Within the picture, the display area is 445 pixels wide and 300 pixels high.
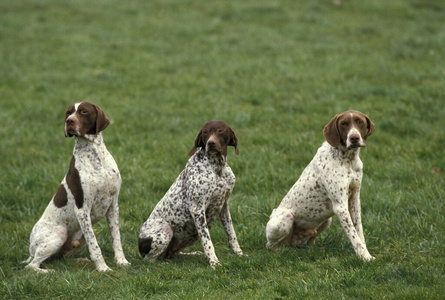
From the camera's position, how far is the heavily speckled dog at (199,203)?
5.30 m

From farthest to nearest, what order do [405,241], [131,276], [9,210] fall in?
[9,210] → [405,241] → [131,276]

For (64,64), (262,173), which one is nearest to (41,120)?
(64,64)

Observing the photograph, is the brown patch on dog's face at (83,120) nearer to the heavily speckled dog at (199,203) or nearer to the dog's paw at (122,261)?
the heavily speckled dog at (199,203)

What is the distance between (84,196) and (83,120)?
2.44ft

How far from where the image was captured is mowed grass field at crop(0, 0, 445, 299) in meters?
5.02

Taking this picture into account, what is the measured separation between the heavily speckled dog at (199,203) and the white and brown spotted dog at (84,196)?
1.35 ft

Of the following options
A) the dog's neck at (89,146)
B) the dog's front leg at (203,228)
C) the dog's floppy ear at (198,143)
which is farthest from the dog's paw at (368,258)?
the dog's neck at (89,146)

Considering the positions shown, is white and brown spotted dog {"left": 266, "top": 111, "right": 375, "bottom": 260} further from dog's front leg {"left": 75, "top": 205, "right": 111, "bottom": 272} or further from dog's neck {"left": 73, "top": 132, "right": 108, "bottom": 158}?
dog's neck {"left": 73, "top": 132, "right": 108, "bottom": 158}

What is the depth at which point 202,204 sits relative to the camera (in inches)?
212

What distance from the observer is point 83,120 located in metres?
5.30

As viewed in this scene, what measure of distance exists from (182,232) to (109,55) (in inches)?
319

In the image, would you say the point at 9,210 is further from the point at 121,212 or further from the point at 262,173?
the point at 262,173

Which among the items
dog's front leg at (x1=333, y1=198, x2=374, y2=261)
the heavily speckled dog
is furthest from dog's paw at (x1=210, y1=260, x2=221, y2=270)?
dog's front leg at (x1=333, y1=198, x2=374, y2=261)

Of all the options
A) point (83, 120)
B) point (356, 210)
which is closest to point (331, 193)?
point (356, 210)
